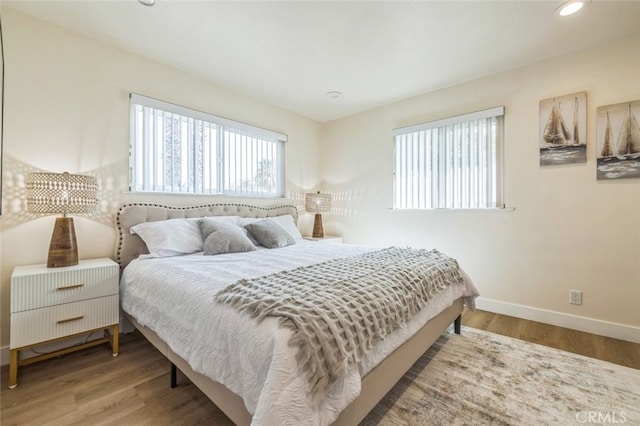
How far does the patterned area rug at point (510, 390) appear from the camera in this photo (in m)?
1.41

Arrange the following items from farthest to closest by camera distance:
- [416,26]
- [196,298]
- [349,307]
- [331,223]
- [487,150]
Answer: [331,223] → [487,150] → [416,26] → [196,298] → [349,307]

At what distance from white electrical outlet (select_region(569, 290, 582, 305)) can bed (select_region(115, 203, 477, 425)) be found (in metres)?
1.04

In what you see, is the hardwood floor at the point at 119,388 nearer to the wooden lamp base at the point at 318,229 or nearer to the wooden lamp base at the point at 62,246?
the wooden lamp base at the point at 62,246

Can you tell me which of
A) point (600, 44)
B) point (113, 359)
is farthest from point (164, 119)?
point (600, 44)

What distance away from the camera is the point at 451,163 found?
3.25 m

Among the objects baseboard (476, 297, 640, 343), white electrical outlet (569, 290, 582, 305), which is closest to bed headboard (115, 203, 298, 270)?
baseboard (476, 297, 640, 343)

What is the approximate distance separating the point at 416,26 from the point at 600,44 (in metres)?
1.76

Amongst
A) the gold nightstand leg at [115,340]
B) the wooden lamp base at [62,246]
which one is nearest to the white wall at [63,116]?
the wooden lamp base at [62,246]

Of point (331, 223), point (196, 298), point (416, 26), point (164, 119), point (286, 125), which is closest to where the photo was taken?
point (196, 298)

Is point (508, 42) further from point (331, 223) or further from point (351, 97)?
point (331, 223)

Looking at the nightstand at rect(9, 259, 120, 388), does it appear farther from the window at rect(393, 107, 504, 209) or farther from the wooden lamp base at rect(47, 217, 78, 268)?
the window at rect(393, 107, 504, 209)

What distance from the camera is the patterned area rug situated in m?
1.41

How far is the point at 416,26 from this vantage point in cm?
215

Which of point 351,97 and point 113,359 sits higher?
point 351,97
